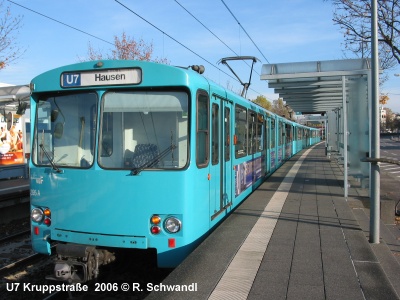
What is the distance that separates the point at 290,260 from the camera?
4664mm

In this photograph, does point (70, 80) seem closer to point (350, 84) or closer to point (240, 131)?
point (240, 131)

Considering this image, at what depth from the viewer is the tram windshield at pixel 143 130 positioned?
15.6 feet

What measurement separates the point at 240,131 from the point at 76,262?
4.44m

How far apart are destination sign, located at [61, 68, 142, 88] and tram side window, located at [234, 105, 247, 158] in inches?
116

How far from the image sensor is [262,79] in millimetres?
9953

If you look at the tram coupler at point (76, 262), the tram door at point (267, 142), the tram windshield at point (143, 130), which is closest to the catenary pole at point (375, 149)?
the tram windshield at point (143, 130)

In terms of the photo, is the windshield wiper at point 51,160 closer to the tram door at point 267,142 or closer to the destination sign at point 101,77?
the destination sign at point 101,77

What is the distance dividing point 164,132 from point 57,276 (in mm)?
2124

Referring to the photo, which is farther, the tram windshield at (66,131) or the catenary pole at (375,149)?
the catenary pole at (375,149)

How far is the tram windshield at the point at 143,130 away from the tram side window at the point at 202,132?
0.22m

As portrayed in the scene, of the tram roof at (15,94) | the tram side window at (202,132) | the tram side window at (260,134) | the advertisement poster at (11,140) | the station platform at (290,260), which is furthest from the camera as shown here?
the advertisement poster at (11,140)

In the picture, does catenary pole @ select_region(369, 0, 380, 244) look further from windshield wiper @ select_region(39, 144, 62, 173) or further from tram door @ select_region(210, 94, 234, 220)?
windshield wiper @ select_region(39, 144, 62, 173)

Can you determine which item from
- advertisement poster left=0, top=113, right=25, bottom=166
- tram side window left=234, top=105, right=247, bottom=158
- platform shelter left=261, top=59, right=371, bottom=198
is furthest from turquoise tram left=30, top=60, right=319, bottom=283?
advertisement poster left=0, top=113, right=25, bottom=166

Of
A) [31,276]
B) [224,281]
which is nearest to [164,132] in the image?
[224,281]
